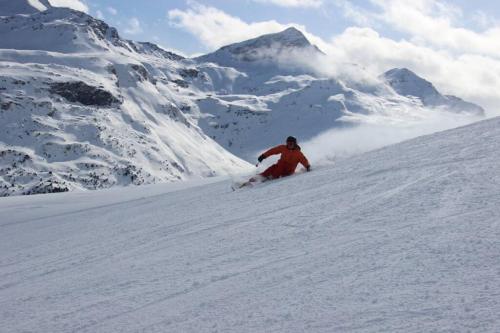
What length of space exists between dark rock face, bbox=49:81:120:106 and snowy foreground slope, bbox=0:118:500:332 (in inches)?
7461

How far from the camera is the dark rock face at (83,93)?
187 metres

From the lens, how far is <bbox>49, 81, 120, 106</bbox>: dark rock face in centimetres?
18712

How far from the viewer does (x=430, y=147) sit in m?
11.7

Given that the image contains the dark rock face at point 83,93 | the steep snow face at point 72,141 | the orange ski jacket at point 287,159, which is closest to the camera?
the orange ski jacket at point 287,159

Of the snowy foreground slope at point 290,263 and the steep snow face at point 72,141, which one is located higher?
the steep snow face at point 72,141

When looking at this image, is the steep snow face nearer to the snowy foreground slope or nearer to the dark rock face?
the dark rock face

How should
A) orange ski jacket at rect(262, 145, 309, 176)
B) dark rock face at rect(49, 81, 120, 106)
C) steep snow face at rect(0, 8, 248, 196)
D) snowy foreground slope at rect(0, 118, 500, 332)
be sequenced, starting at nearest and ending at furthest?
snowy foreground slope at rect(0, 118, 500, 332) < orange ski jacket at rect(262, 145, 309, 176) < steep snow face at rect(0, 8, 248, 196) < dark rock face at rect(49, 81, 120, 106)

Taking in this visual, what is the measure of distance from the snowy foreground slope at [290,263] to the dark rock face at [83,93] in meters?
190

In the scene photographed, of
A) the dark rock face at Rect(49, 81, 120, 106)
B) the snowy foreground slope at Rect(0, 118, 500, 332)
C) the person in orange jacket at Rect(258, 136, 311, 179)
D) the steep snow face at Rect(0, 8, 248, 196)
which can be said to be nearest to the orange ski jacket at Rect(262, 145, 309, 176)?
the person in orange jacket at Rect(258, 136, 311, 179)

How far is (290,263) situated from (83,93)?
7841 inches

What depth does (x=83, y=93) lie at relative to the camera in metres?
193

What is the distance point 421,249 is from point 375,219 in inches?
57.5

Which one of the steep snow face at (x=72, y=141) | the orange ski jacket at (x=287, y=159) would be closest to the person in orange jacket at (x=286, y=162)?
the orange ski jacket at (x=287, y=159)

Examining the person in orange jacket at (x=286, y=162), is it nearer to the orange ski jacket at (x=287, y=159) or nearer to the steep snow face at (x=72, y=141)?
the orange ski jacket at (x=287, y=159)
